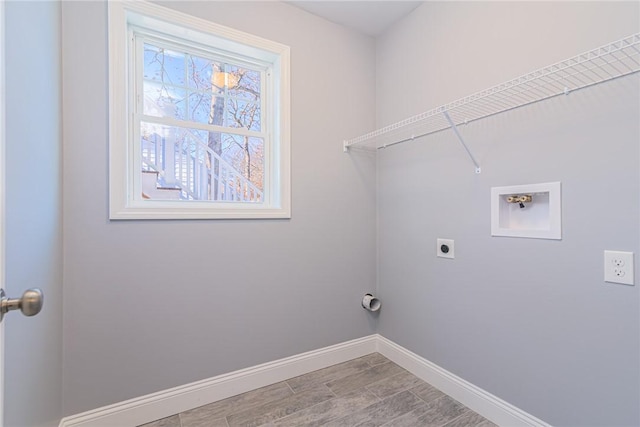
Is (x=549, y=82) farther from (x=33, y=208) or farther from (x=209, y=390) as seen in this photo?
(x=209, y=390)

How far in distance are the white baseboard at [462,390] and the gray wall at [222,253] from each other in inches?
12.8

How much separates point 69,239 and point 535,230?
2.22 meters

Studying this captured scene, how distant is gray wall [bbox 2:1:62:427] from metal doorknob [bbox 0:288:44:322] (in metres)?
0.27

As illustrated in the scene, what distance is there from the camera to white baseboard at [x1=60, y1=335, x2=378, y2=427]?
4.77ft

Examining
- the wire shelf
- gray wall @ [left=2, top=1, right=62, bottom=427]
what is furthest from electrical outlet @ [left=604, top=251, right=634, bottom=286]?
gray wall @ [left=2, top=1, right=62, bottom=427]

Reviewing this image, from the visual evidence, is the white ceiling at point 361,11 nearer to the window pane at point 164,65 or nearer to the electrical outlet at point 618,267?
the window pane at point 164,65

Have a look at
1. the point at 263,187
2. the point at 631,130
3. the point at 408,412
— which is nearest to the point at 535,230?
the point at 631,130

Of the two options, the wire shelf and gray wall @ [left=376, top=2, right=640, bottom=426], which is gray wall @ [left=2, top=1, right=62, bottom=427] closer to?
the wire shelf

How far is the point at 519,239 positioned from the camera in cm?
143

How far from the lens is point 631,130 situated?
1101mm

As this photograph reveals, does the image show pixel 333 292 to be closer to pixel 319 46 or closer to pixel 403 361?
pixel 403 361

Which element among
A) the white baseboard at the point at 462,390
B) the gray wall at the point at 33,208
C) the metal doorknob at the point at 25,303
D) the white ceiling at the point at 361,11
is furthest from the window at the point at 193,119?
the white baseboard at the point at 462,390

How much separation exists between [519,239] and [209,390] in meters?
1.89

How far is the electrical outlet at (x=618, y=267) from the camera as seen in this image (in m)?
1.10
